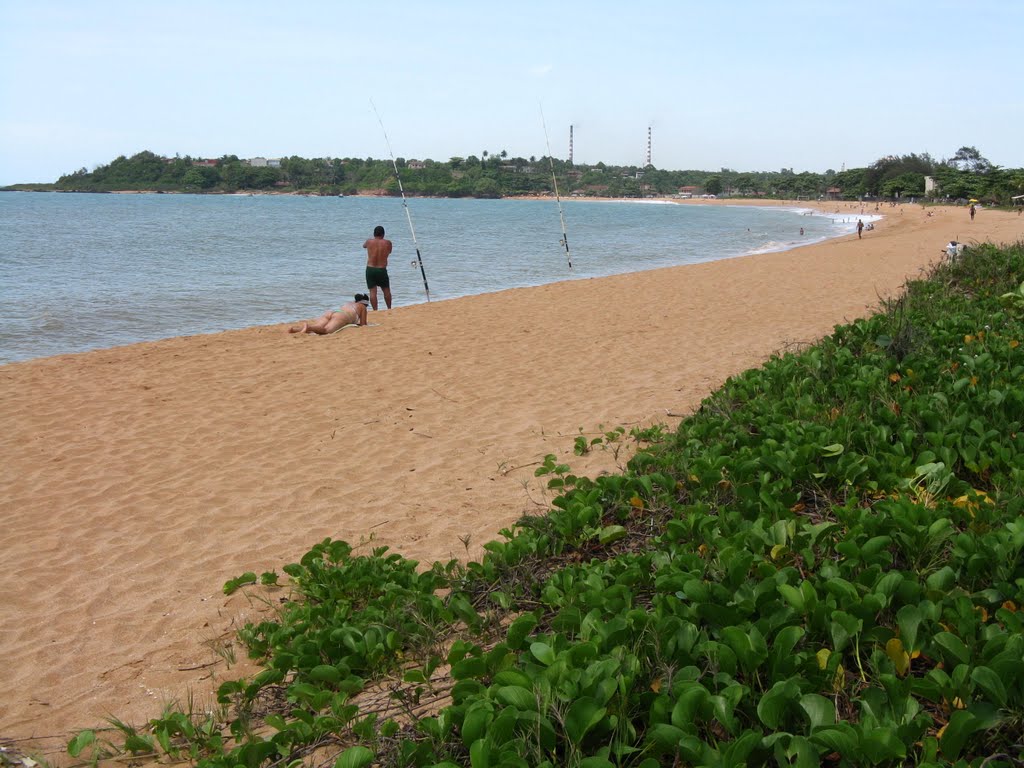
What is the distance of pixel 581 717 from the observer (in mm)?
1738

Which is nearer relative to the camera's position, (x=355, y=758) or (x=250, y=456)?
(x=355, y=758)

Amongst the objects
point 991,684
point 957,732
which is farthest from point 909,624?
point 957,732

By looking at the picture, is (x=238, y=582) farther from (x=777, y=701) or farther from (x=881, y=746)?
(x=881, y=746)

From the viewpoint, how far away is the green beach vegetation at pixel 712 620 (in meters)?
1.74

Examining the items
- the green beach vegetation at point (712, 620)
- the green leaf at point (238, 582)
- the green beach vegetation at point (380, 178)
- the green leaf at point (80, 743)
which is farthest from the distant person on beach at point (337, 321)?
the green beach vegetation at point (380, 178)

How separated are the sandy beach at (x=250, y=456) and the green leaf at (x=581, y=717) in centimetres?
173

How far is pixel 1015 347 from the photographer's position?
4.40 metres

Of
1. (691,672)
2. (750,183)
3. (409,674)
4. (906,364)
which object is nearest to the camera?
(691,672)

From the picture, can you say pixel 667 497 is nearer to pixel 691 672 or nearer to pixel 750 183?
pixel 691 672

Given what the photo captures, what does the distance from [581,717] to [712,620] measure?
1.88 ft

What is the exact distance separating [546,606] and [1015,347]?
→ 3.34m

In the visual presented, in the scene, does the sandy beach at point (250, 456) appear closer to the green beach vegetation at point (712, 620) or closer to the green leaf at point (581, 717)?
the green beach vegetation at point (712, 620)

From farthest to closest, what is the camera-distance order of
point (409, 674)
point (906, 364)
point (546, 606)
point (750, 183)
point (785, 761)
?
point (750, 183)
point (906, 364)
point (546, 606)
point (409, 674)
point (785, 761)

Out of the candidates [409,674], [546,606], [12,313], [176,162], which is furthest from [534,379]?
[176,162]
